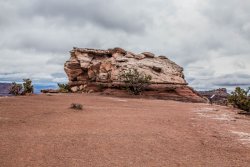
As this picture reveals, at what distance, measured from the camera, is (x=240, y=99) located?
85.5 feet

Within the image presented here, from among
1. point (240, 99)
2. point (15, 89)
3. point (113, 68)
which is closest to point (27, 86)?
point (15, 89)

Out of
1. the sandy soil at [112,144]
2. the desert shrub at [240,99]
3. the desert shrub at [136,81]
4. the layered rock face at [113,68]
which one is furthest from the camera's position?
the layered rock face at [113,68]

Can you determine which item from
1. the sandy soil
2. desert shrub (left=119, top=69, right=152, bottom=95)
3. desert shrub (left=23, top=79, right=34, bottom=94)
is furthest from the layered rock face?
the sandy soil

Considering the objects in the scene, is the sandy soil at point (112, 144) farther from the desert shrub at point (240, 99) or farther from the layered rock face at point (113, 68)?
the layered rock face at point (113, 68)

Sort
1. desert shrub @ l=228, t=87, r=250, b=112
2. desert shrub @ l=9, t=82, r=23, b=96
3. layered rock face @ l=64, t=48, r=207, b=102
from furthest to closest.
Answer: layered rock face @ l=64, t=48, r=207, b=102 < desert shrub @ l=9, t=82, r=23, b=96 < desert shrub @ l=228, t=87, r=250, b=112

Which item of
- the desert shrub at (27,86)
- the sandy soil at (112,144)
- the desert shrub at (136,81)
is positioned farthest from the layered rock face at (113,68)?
the sandy soil at (112,144)

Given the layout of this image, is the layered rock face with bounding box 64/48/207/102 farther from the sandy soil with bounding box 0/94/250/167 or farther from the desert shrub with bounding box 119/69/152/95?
the sandy soil with bounding box 0/94/250/167

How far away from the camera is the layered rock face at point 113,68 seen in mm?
39978

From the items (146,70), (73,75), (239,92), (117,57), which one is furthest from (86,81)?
(239,92)

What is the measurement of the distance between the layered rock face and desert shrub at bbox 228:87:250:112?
12.5m

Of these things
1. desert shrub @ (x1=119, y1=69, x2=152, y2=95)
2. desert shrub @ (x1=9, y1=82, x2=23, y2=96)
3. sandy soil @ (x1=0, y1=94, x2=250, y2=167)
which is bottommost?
sandy soil @ (x1=0, y1=94, x2=250, y2=167)

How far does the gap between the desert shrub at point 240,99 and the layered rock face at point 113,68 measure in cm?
1250

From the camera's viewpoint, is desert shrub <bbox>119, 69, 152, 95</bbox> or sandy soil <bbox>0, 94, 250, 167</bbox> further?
desert shrub <bbox>119, 69, 152, 95</bbox>

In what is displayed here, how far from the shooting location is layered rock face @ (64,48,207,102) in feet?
131
